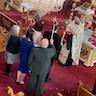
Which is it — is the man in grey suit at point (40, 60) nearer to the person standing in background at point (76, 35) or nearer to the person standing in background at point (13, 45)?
the person standing in background at point (13, 45)

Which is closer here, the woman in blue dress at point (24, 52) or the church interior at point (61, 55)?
the woman in blue dress at point (24, 52)

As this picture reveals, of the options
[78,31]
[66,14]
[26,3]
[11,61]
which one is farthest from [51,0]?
[66,14]

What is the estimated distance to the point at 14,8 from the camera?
11.4m

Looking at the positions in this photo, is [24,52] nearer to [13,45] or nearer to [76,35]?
[13,45]

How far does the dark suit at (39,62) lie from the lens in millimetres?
6934

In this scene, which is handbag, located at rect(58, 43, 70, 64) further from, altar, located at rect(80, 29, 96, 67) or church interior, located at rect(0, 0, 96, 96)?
altar, located at rect(80, 29, 96, 67)

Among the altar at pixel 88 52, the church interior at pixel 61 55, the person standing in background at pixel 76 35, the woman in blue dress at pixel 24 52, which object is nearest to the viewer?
the woman in blue dress at pixel 24 52

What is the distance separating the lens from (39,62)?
7.00 m

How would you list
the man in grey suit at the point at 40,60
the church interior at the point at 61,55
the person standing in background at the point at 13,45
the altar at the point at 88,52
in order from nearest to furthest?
the man in grey suit at the point at 40,60, the person standing in background at the point at 13,45, the church interior at the point at 61,55, the altar at the point at 88,52

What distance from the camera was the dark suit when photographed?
273 inches

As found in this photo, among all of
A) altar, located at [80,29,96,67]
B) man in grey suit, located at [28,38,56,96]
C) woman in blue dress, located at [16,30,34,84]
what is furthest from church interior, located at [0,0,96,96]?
man in grey suit, located at [28,38,56,96]

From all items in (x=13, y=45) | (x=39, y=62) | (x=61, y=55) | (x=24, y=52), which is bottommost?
(x=61, y=55)

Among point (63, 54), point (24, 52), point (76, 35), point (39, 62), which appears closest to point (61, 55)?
point (63, 54)

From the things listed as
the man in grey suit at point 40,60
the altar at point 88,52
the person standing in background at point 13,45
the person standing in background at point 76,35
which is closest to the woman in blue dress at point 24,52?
the person standing in background at point 13,45
